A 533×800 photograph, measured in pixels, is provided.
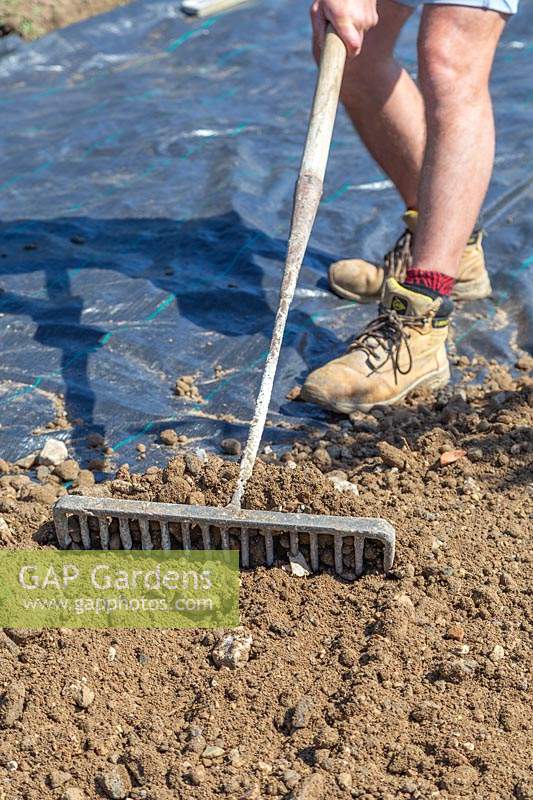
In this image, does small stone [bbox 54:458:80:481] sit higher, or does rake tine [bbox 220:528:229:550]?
rake tine [bbox 220:528:229:550]

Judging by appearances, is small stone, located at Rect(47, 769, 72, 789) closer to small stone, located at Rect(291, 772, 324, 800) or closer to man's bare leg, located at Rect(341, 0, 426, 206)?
small stone, located at Rect(291, 772, 324, 800)

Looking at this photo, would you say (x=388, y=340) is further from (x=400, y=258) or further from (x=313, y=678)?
(x=313, y=678)

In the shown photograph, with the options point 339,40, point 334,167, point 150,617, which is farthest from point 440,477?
point 334,167

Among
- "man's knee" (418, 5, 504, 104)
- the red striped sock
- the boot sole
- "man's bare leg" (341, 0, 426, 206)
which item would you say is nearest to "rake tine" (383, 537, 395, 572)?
the boot sole

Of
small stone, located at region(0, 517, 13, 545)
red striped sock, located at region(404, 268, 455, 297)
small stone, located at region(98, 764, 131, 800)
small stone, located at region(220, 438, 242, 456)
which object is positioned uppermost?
red striped sock, located at region(404, 268, 455, 297)

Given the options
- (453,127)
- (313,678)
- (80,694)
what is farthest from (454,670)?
(453,127)

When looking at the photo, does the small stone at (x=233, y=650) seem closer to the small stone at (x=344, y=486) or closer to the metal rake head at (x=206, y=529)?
the metal rake head at (x=206, y=529)

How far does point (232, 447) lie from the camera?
2836 mm

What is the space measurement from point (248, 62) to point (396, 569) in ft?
13.3

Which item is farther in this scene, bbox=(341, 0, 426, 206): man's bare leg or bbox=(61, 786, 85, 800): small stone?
bbox=(341, 0, 426, 206): man's bare leg

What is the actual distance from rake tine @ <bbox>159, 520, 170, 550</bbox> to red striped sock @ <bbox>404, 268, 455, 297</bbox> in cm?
122

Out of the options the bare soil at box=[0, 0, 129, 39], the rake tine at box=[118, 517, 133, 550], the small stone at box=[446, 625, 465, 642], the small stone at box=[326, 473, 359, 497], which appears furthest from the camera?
the bare soil at box=[0, 0, 129, 39]

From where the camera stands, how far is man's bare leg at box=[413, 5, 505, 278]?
286cm

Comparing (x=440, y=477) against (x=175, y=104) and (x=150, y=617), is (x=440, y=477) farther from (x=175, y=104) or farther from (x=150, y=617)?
(x=175, y=104)
